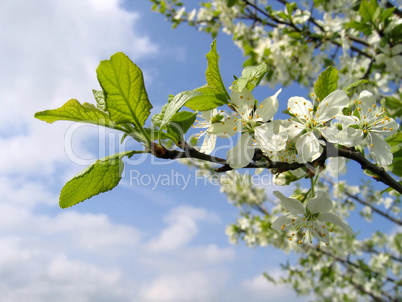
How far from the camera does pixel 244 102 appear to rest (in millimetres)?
1047

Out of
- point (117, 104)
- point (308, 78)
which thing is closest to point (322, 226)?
point (117, 104)

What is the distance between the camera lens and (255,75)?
39.8 inches

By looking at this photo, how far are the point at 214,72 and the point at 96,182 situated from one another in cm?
48

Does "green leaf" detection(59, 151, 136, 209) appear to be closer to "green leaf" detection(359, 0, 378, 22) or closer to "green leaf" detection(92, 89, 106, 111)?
"green leaf" detection(92, 89, 106, 111)

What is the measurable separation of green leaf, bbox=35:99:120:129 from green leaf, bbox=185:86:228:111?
245mm

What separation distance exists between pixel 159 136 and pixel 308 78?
380 cm

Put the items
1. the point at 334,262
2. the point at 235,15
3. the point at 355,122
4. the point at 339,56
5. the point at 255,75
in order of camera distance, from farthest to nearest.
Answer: the point at 334,262
the point at 235,15
the point at 339,56
the point at 355,122
the point at 255,75

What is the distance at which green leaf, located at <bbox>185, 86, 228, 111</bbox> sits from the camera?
1.00 m

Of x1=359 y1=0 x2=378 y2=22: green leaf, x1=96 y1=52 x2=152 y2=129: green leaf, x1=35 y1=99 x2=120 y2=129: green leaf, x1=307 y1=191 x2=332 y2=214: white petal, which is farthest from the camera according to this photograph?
x1=359 y1=0 x2=378 y2=22: green leaf

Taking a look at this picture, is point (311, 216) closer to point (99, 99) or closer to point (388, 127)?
point (388, 127)

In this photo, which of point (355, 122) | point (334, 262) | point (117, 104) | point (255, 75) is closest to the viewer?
point (117, 104)

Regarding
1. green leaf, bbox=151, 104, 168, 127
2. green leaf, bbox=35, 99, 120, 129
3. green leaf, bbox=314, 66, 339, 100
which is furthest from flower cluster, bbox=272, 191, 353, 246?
green leaf, bbox=35, 99, 120, 129

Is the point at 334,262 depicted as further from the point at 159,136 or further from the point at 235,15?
the point at 159,136

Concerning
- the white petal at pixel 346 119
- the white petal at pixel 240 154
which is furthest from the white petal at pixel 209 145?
the white petal at pixel 346 119
